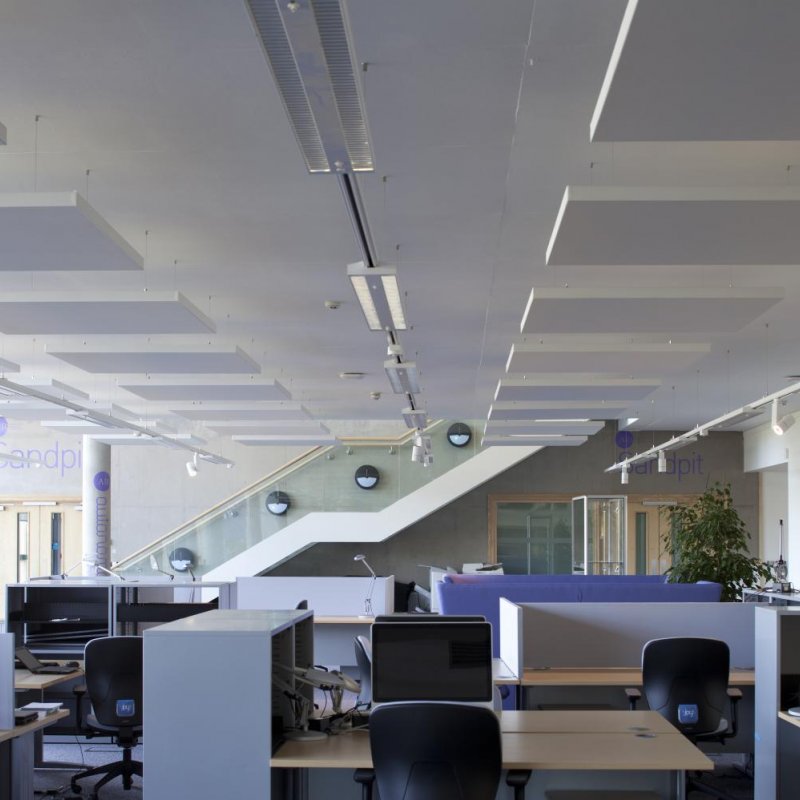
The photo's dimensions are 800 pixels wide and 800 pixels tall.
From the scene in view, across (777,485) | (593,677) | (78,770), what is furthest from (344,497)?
(593,677)

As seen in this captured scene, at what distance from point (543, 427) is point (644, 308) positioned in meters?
7.43

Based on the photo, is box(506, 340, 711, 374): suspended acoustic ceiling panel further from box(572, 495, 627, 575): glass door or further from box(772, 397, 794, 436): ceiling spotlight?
box(572, 495, 627, 575): glass door

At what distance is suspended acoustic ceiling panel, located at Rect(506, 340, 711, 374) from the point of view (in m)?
8.55

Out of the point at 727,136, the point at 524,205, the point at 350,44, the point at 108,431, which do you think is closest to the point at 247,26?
the point at 350,44

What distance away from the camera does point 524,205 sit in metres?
6.24

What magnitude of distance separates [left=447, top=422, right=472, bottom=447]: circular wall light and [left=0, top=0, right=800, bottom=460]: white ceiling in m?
7.03

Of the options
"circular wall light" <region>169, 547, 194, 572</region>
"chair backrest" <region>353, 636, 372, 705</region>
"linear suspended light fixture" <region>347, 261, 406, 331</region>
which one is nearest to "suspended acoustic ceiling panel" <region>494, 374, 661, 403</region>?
"linear suspended light fixture" <region>347, 261, 406, 331</region>

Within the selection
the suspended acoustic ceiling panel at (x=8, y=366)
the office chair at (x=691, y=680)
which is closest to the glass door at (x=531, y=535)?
the suspended acoustic ceiling panel at (x=8, y=366)

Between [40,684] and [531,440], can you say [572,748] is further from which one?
[531,440]

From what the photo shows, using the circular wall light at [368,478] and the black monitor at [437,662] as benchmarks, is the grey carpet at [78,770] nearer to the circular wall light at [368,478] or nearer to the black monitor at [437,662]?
the black monitor at [437,662]

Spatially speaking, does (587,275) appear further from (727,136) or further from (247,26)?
(247,26)

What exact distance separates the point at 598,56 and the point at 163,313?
152 inches

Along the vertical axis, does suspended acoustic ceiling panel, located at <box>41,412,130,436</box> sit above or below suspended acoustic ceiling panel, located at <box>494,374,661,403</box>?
below

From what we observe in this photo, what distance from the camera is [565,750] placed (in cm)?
416
